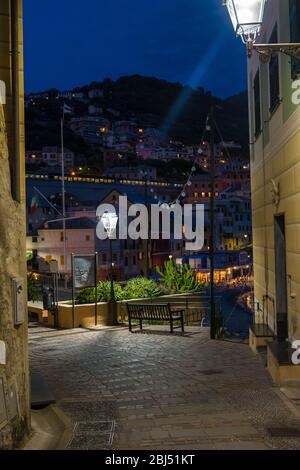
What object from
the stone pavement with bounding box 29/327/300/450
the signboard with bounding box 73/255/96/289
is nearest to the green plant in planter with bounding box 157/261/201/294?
the signboard with bounding box 73/255/96/289

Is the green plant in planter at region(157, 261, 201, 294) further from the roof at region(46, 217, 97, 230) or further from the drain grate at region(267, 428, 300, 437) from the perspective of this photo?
the roof at region(46, 217, 97, 230)

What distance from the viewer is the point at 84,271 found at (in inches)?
704

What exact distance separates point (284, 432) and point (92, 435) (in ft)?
7.07

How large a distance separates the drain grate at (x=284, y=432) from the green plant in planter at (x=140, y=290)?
1409 cm

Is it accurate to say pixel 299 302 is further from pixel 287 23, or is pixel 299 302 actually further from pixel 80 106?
pixel 80 106

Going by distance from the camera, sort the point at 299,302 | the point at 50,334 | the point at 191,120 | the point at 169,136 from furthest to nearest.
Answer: the point at 191,120, the point at 169,136, the point at 50,334, the point at 299,302

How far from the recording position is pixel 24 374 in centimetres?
612

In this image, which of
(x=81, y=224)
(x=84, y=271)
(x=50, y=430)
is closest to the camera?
(x=50, y=430)

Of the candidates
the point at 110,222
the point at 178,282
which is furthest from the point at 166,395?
the point at 178,282

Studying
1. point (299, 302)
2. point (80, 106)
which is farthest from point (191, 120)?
point (299, 302)

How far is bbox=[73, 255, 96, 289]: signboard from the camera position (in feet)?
57.8

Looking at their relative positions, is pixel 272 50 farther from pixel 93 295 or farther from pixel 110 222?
pixel 93 295
